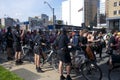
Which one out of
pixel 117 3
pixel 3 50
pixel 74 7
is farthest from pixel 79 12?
pixel 3 50

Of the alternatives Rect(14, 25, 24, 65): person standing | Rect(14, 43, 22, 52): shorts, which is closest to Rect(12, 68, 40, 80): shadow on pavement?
Rect(14, 25, 24, 65): person standing

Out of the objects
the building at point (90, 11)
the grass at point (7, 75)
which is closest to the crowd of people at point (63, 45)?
the grass at point (7, 75)

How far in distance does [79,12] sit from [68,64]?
418 ft

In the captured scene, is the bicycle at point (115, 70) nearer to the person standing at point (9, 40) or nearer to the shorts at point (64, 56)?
the shorts at point (64, 56)

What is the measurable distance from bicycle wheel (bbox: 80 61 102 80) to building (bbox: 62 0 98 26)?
390ft

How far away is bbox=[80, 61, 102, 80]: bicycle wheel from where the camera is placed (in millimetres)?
8344

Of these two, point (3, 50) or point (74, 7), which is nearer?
point (3, 50)

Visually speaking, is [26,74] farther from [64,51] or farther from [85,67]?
[85,67]

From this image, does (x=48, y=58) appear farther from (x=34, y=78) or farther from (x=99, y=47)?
(x=99, y=47)

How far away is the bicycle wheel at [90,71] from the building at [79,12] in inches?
4676

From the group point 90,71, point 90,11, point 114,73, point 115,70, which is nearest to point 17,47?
point 90,71

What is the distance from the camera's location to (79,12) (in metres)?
135

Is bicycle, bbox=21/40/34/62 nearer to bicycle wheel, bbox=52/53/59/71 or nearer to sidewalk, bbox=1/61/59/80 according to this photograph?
sidewalk, bbox=1/61/59/80

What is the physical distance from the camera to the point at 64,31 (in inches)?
341
